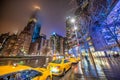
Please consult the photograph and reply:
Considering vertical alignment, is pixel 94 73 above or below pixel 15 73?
below

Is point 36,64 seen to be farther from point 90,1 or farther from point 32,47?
point 32,47

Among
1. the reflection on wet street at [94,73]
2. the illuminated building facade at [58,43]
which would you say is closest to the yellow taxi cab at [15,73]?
the reflection on wet street at [94,73]

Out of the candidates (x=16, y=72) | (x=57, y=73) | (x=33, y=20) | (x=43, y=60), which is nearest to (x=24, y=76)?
(x=16, y=72)

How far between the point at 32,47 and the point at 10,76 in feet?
497

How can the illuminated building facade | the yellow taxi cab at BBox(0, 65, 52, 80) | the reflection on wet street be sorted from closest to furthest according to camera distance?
the yellow taxi cab at BBox(0, 65, 52, 80) < the reflection on wet street < the illuminated building facade

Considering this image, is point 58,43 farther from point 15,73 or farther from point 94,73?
point 15,73

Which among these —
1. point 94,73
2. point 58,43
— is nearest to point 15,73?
point 94,73

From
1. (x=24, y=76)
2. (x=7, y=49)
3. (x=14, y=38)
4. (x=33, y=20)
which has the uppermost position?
(x=33, y=20)

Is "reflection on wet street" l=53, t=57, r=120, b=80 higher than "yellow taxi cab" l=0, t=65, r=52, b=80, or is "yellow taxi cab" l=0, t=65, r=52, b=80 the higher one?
"yellow taxi cab" l=0, t=65, r=52, b=80

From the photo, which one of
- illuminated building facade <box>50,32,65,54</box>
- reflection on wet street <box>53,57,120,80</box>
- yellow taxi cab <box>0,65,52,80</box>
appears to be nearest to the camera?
yellow taxi cab <box>0,65,52,80</box>

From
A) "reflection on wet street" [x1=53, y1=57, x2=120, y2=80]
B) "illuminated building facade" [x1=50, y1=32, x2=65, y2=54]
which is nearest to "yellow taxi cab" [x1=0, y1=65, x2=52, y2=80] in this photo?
"reflection on wet street" [x1=53, y1=57, x2=120, y2=80]

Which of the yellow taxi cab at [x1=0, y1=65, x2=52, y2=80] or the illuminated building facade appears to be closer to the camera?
the yellow taxi cab at [x1=0, y1=65, x2=52, y2=80]

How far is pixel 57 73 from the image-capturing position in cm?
743

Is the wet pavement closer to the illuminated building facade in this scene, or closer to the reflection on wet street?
the reflection on wet street
